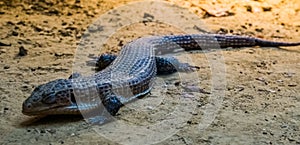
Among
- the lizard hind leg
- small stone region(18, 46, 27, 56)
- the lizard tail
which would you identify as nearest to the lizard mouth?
the lizard hind leg

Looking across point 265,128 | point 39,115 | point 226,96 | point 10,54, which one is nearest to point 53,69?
point 10,54

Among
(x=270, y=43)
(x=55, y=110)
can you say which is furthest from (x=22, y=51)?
(x=270, y=43)

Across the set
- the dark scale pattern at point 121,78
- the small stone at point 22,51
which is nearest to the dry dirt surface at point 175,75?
the small stone at point 22,51

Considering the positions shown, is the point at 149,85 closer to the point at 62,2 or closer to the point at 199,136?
the point at 199,136

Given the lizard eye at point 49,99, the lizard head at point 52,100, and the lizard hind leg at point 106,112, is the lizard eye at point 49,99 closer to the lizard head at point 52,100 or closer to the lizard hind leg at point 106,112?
the lizard head at point 52,100

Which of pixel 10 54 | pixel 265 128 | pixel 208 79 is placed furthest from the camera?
pixel 10 54

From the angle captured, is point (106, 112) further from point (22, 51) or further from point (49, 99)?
point (22, 51)

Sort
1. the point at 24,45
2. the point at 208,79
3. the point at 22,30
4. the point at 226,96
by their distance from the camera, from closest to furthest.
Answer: the point at 226,96 < the point at 208,79 < the point at 24,45 < the point at 22,30
